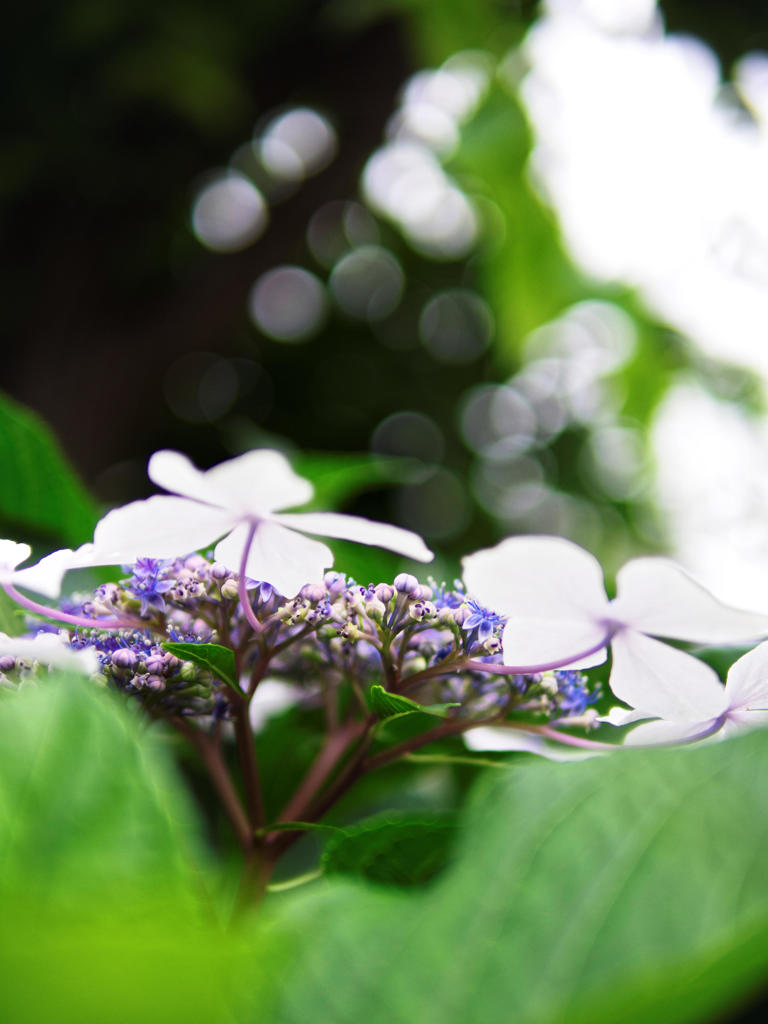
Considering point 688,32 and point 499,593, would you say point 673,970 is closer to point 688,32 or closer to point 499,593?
point 499,593

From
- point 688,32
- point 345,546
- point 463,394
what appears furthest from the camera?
point 463,394

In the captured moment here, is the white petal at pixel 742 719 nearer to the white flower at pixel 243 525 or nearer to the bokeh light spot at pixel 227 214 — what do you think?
the white flower at pixel 243 525

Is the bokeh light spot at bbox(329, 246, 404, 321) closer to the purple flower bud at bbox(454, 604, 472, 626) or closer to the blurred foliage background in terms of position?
the blurred foliage background

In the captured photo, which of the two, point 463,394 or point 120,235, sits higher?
point 120,235

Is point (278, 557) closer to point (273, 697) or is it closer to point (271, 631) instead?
point (271, 631)

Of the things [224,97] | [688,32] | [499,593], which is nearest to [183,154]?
[224,97]

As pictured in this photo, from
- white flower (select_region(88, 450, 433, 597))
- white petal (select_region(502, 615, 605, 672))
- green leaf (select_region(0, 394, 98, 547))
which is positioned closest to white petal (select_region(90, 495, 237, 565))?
white flower (select_region(88, 450, 433, 597))
